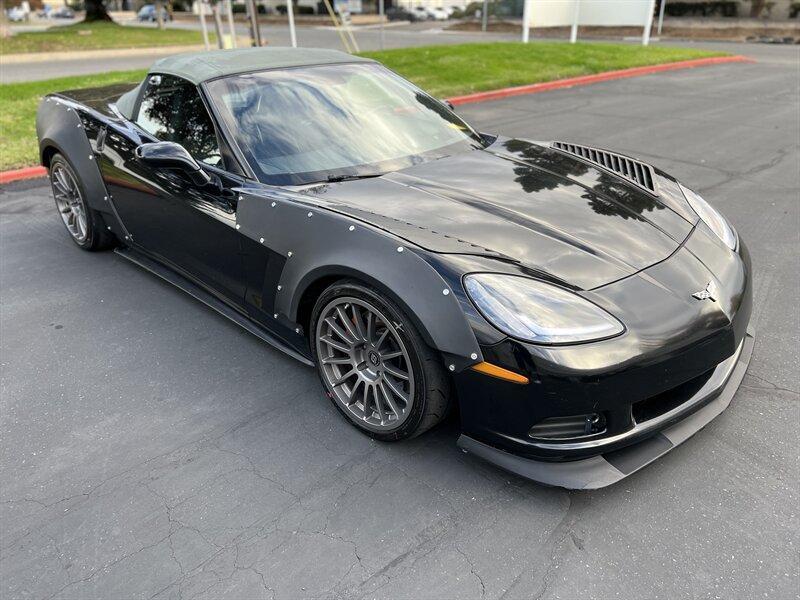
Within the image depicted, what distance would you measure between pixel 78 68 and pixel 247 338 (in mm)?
16170

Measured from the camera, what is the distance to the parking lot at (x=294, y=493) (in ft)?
6.46

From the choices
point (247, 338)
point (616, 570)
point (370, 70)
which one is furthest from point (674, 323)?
point (370, 70)

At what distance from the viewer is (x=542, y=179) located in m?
3.04

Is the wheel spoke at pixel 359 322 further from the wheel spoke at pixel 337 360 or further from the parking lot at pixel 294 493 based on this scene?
the parking lot at pixel 294 493

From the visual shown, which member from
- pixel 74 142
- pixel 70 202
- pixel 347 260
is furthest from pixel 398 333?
pixel 70 202

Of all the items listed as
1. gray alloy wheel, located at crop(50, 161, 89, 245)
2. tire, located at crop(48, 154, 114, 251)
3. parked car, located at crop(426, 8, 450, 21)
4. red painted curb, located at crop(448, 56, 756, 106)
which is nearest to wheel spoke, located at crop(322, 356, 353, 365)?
tire, located at crop(48, 154, 114, 251)

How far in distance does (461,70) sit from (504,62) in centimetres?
172

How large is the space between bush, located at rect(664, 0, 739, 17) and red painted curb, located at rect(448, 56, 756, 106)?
74.4 ft

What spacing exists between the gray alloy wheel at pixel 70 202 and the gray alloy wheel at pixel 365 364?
106 inches

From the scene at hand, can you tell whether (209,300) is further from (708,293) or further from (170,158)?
(708,293)

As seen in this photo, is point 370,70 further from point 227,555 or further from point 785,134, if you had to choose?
point 785,134

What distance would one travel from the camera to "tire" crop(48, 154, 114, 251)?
168 inches

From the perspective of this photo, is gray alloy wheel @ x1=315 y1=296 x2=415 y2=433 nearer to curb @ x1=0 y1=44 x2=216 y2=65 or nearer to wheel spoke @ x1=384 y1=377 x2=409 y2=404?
wheel spoke @ x1=384 y1=377 x2=409 y2=404

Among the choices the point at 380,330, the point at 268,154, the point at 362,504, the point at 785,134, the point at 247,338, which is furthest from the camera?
the point at 785,134
